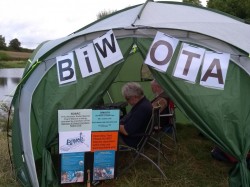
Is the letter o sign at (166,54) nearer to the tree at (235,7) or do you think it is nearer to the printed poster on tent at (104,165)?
the printed poster on tent at (104,165)

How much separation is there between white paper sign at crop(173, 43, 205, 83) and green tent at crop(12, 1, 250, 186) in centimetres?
1

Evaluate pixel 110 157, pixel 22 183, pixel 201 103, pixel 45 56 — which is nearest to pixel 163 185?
pixel 110 157

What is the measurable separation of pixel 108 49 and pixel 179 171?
1.85m

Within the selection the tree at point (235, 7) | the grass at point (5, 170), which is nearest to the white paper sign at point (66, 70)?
the grass at point (5, 170)

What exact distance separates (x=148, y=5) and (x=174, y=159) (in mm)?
2130

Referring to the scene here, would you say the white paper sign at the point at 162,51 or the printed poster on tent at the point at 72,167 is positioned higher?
the white paper sign at the point at 162,51

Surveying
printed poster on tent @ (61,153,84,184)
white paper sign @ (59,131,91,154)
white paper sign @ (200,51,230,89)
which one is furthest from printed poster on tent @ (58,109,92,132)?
white paper sign @ (200,51,230,89)

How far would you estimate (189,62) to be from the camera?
3984 millimetres

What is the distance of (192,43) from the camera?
404 cm

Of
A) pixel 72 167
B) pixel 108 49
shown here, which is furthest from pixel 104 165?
pixel 108 49

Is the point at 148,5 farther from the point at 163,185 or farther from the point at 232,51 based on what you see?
the point at 163,185

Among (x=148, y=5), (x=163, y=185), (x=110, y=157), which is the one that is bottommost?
(x=163, y=185)

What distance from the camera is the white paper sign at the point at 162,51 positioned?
401cm

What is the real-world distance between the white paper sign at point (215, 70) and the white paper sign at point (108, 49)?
896 millimetres
